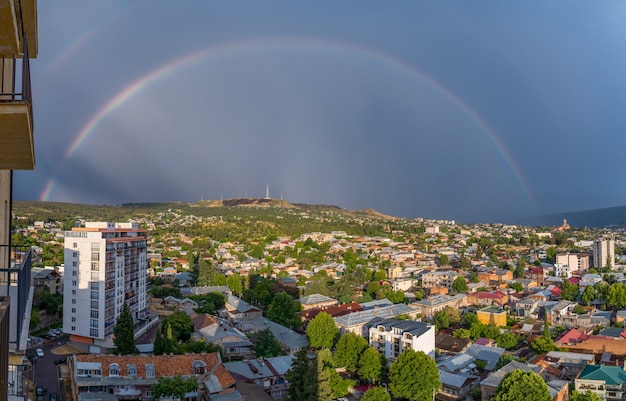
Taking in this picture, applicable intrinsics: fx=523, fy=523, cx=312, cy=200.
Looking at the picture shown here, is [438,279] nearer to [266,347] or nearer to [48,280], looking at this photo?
[266,347]

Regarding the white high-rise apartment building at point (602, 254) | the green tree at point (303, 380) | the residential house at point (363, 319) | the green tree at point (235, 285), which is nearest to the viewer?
the green tree at point (303, 380)

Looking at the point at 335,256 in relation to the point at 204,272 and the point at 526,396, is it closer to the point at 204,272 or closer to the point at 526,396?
the point at 204,272

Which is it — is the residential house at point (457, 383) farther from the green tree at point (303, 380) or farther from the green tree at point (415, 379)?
the green tree at point (303, 380)

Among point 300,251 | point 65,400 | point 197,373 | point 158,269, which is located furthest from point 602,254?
point 65,400

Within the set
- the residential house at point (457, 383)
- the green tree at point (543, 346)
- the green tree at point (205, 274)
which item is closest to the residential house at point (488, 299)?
the green tree at point (543, 346)

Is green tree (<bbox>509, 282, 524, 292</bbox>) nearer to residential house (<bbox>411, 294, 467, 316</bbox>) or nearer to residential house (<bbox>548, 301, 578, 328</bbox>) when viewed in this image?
residential house (<bbox>411, 294, 467, 316</bbox>)

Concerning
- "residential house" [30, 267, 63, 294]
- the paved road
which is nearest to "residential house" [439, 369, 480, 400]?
the paved road
